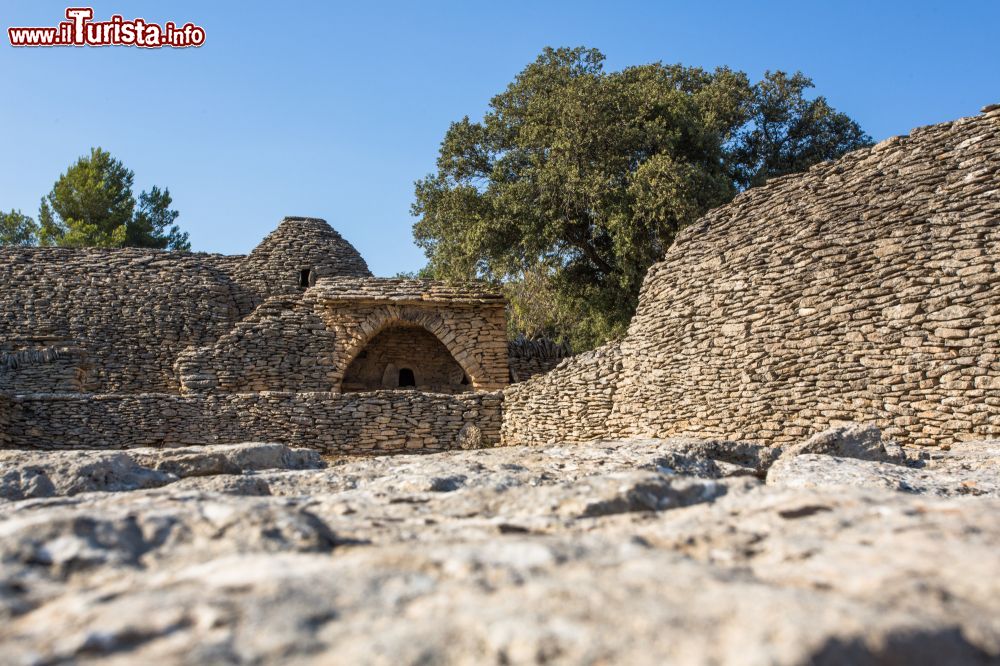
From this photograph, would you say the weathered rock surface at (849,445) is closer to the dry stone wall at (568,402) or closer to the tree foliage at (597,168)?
the dry stone wall at (568,402)

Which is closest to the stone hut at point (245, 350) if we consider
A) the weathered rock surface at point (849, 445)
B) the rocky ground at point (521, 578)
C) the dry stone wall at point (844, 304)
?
the dry stone wall at point (844, 304)

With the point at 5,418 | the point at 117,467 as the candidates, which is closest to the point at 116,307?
the point at 5,418

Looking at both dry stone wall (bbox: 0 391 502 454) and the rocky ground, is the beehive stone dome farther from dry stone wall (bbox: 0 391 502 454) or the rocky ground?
the rocky ground

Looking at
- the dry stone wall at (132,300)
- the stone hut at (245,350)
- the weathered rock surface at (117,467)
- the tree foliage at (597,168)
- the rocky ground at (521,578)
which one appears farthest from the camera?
the dry stone wall at (132,300)

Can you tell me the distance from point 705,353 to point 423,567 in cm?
1003

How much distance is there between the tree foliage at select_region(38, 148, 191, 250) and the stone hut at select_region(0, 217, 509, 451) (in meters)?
11.7

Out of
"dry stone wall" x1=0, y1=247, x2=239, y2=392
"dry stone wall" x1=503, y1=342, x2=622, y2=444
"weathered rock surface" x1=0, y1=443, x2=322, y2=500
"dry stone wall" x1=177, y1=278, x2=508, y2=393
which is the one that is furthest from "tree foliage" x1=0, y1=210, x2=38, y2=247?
"weathered rock surface" x1=0, y1=443, x2=322, y2=500

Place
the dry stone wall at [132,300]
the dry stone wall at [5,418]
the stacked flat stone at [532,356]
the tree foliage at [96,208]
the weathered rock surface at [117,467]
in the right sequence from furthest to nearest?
the tree foliage at [96,208], the dry stone wall at [132,300], the stacked flat stone at [532,356], the dry stone wall at [5,418], the weathered rock surface at [117,467]

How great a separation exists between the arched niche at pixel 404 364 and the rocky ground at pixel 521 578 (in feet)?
59.5

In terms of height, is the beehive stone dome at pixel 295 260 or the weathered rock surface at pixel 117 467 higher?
the beehive stone dome at pixel 295 260

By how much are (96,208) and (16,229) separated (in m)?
5.60

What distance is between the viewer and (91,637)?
4.12 ft

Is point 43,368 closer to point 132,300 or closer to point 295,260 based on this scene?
point 132,300

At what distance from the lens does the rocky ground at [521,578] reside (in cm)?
121
